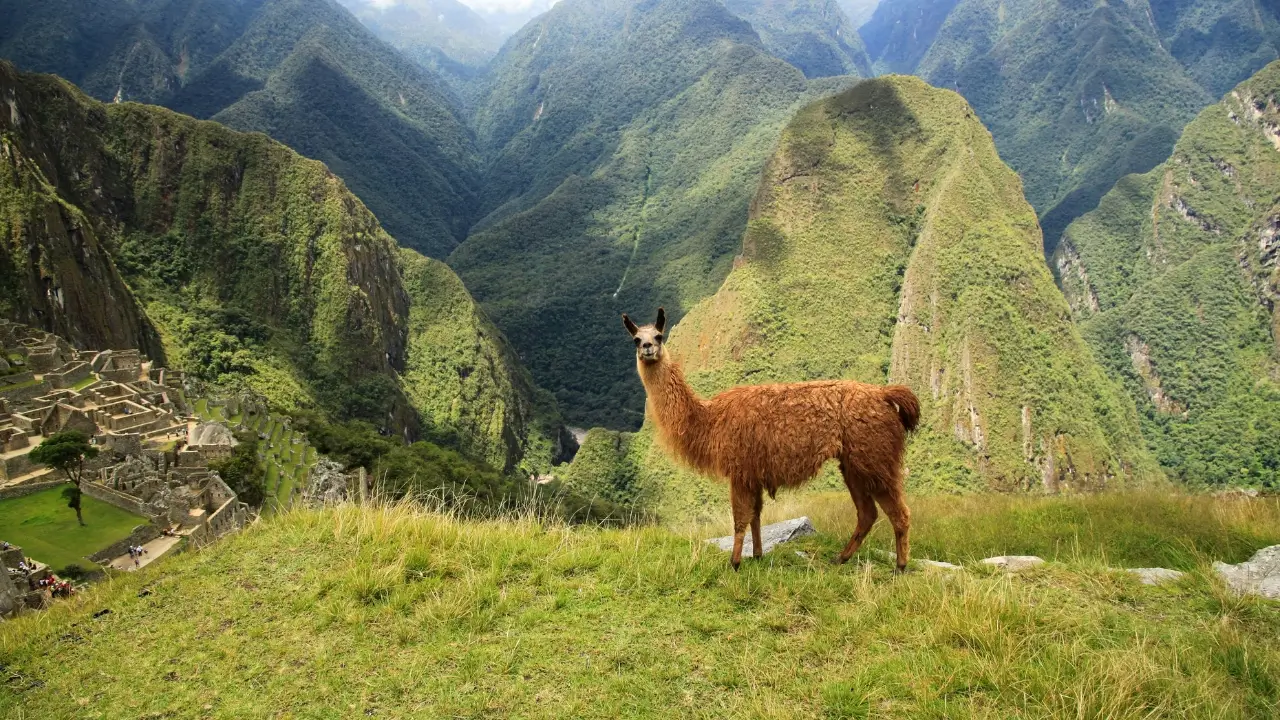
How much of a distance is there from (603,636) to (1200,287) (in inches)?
4955

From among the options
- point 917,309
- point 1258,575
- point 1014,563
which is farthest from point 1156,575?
point 917,309

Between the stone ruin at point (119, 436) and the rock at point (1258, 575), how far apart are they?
17.4 meters

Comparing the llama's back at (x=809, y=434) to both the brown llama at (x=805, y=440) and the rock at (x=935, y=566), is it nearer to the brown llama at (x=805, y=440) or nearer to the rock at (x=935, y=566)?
the brown llama at (x=805, y=440)

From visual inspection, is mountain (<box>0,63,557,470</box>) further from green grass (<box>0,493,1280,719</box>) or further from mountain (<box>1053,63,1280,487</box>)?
mountain (<box>1053,63,1280,487</box>)

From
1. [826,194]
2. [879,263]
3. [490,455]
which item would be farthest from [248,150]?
[879,263]

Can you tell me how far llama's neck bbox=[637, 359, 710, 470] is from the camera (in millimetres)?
6074

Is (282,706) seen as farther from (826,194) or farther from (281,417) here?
(826,194)

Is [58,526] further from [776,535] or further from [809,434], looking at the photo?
[809,434]

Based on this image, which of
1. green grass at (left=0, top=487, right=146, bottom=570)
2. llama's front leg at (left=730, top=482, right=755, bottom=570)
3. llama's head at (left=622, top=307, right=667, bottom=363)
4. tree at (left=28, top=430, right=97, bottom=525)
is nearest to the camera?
llama's front leg at (left=730, top=482, right=755, bottom=570)

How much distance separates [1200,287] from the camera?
98.5m

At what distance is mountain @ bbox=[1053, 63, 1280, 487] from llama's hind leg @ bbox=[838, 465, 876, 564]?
70513 millimetres

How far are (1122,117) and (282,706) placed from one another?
254m

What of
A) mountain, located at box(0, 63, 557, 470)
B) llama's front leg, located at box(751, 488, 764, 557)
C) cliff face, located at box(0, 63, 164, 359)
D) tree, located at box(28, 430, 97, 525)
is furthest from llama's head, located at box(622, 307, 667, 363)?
mountain, located at box(0, 63, 557, 470)

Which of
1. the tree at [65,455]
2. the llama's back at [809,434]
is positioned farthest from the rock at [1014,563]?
the tree at [65,455]
